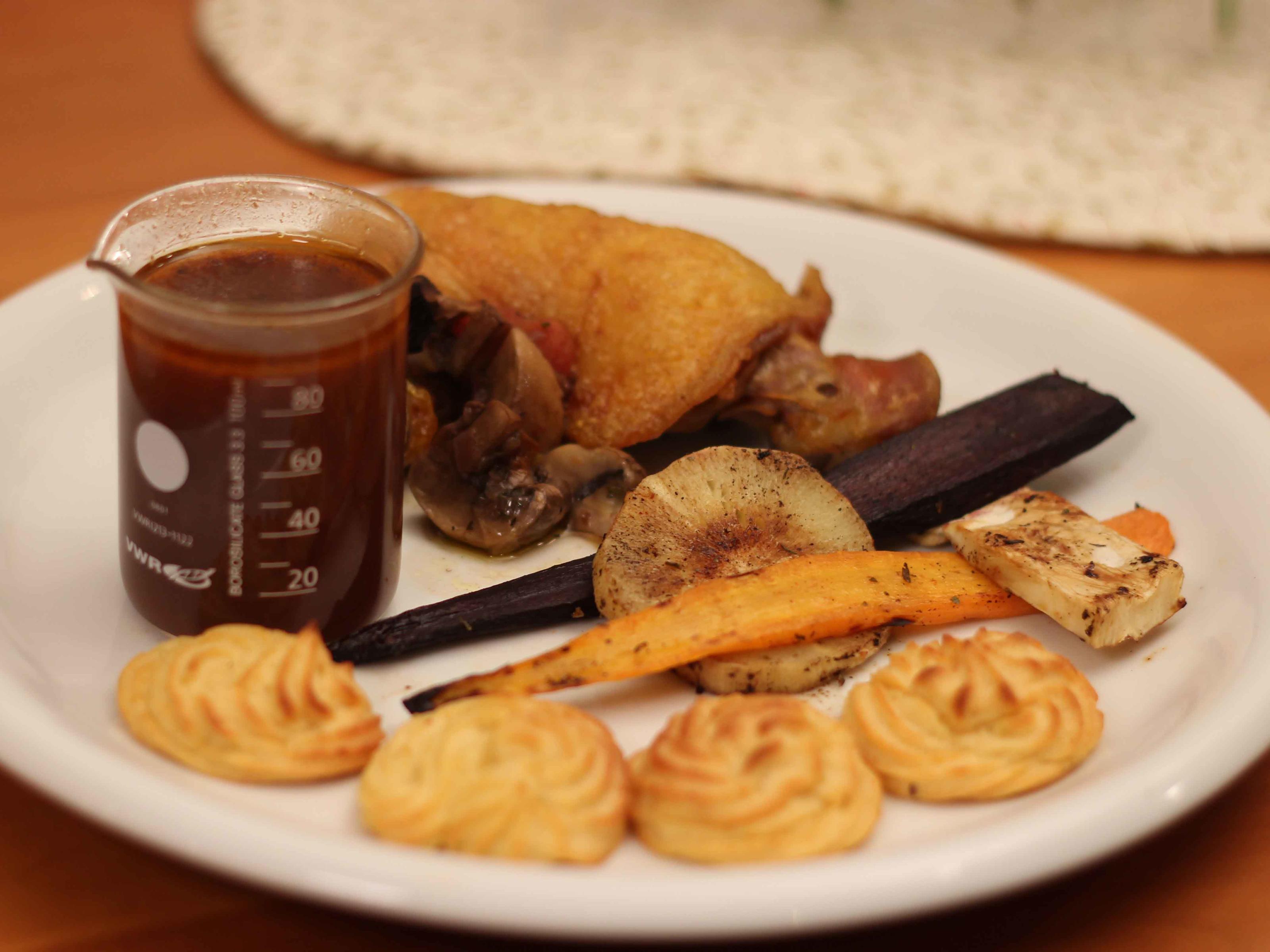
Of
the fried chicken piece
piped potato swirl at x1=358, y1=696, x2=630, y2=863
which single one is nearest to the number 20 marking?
piped potato swirl at x1=358, y1=696, x2=630, y2=863

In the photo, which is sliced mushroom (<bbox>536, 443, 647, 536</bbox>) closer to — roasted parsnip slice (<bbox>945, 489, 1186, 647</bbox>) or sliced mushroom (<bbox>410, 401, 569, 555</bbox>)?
sliced mushroom (<bbox>410, 401, 569, 555</bbox>)

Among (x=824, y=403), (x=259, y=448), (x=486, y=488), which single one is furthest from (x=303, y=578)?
(x=824, y=403)

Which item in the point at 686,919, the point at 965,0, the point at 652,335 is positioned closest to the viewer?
the point at 686,919

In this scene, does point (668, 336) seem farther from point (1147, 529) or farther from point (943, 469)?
point (1147, 529)

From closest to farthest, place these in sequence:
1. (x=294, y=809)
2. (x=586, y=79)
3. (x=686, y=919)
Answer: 1. (x=686, y=919)
2. (x=294, y=809)
3. (x=586, y=79)

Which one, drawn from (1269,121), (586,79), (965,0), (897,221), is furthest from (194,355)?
(965,0)

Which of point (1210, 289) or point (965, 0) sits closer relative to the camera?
point (1210, 289)

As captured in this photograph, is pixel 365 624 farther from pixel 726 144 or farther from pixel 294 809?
pixel 726 144
